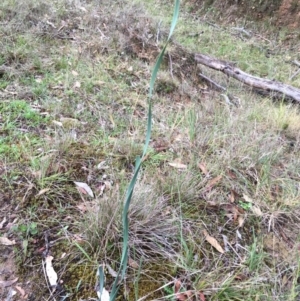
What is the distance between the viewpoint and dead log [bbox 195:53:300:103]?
122 inches

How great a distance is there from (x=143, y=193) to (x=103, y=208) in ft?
0.70

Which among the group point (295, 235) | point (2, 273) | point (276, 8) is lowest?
point (2, 273)

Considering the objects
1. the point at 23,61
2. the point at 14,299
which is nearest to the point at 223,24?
the point at 23,61

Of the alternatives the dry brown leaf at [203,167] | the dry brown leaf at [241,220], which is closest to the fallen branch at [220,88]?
the dry brown leaf at [203,167]

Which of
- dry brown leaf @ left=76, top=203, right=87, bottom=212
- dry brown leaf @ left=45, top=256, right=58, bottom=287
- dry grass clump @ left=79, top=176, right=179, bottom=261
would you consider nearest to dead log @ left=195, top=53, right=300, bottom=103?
dry grass clump @ left=79, top=176, right=179, bottom=261

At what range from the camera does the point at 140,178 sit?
5.59 ft

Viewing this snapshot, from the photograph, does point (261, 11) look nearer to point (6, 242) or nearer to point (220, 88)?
point (220, 88)

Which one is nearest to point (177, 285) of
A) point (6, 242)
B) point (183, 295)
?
point (183, 295)

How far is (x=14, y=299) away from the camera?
119cm

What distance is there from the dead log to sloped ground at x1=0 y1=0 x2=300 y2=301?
159mm

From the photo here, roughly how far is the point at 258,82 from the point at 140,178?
2166 mm

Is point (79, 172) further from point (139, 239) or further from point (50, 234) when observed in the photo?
point (139, 239)

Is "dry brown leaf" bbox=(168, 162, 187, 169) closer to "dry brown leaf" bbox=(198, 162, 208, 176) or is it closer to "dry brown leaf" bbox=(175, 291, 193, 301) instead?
"dry brown leaf" bbox=(198, 162, 208, 176)

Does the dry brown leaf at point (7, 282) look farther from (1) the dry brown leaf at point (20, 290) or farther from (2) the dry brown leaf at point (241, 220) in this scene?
(2) the dry brown leaf at point (241, 220)
